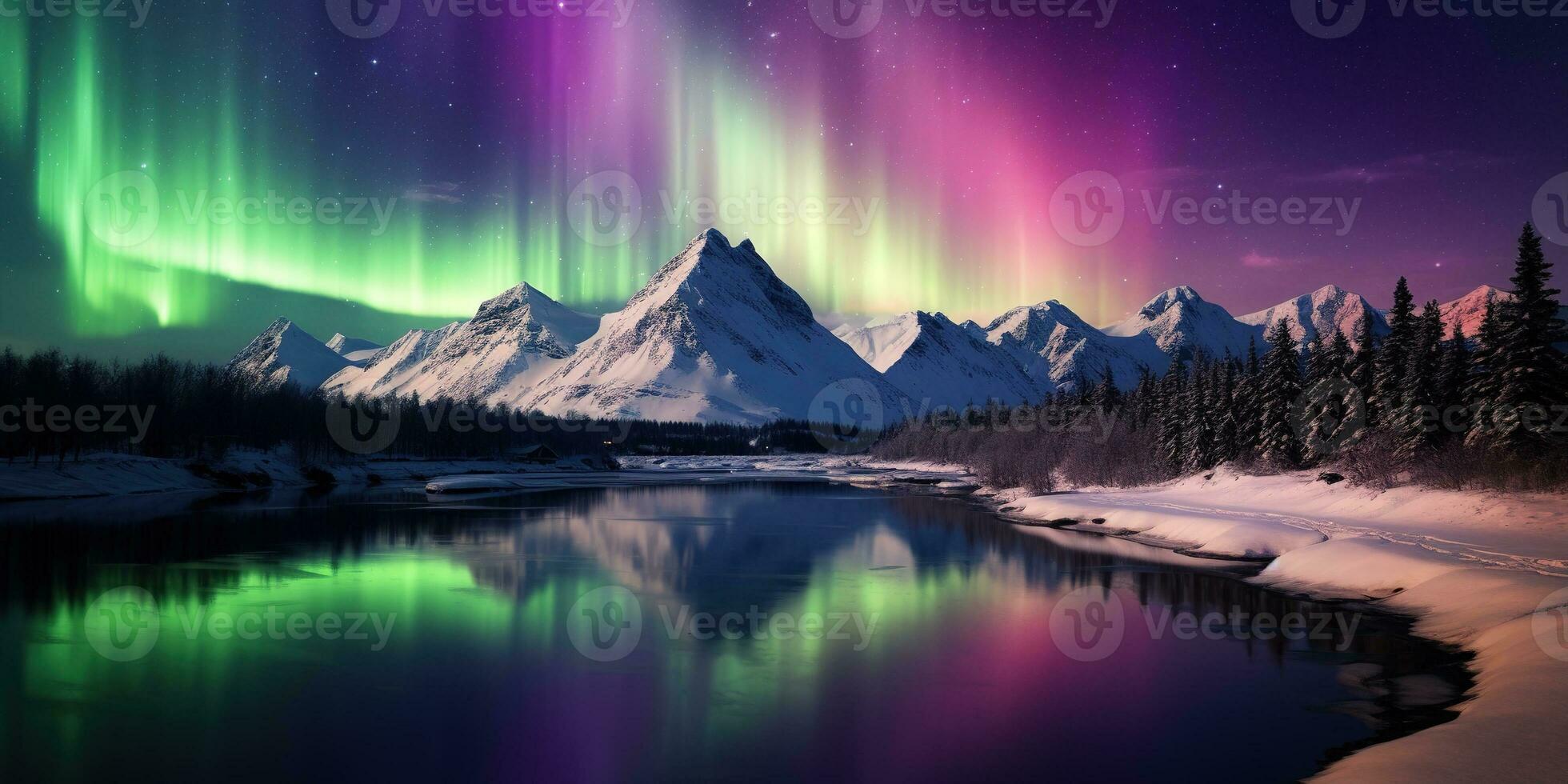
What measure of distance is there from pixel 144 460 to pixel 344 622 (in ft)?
265

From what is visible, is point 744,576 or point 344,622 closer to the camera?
point 344,622

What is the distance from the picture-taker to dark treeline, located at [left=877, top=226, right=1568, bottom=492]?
41.5m

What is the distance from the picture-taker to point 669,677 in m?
17.8

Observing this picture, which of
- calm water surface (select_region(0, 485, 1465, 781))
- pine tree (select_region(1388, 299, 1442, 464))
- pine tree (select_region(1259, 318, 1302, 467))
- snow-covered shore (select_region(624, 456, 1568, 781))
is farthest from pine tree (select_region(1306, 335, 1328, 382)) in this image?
calm water surface (select_region(0, 485, 1465, 781))

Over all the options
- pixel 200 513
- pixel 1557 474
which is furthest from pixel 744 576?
pixel 200 513

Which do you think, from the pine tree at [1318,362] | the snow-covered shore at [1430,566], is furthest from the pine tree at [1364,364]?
the snow-covered shore at [1430,566]

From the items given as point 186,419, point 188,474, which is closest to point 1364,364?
point 188,474

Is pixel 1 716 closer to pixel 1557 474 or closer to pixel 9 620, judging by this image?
pixel 9 620

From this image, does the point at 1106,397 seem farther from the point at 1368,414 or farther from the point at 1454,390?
the point at 1454,390

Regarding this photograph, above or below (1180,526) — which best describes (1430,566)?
above

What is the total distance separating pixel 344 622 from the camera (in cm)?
2327

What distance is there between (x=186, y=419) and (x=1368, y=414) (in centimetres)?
11847

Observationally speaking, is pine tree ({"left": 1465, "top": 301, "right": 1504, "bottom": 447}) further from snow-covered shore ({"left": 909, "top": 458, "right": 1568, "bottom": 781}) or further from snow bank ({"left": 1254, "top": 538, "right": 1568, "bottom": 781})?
snow bank ({"left": 1254, "top": 538, "right": 1568, "bottom": 781})

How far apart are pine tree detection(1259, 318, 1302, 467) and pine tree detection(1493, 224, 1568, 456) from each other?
65.8 ft
